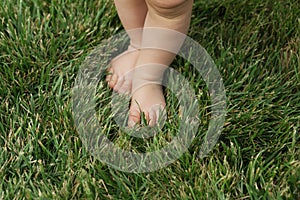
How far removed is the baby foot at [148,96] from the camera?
1789mm

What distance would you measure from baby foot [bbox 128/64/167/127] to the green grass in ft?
0.24

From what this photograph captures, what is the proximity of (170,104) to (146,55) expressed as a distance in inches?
6.7

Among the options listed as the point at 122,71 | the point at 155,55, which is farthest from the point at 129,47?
the point at 155,55

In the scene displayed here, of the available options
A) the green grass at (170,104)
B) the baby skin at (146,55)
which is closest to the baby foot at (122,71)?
the baby skin at (146,55)

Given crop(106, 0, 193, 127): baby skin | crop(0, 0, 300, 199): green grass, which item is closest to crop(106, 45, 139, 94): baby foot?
crop(106, 0, 193, 127): baby skin

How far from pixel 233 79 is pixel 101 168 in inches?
21.5

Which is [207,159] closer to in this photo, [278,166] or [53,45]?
[278,166]

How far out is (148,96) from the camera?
184 centimetres

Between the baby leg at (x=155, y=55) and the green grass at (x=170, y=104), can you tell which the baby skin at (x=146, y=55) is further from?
the green grass at (x=170, y=104)

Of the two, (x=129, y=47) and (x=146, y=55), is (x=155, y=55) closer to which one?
(x=146, y=55)

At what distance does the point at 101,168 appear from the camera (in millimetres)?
1643

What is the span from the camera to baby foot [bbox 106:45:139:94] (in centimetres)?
191

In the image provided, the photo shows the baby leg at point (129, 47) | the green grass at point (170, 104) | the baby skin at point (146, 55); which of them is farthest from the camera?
the baby leg at point (129, 47)

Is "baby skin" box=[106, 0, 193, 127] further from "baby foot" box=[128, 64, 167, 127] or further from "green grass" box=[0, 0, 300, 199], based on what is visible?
"green grass" box=[0, 0, 300, 199]
